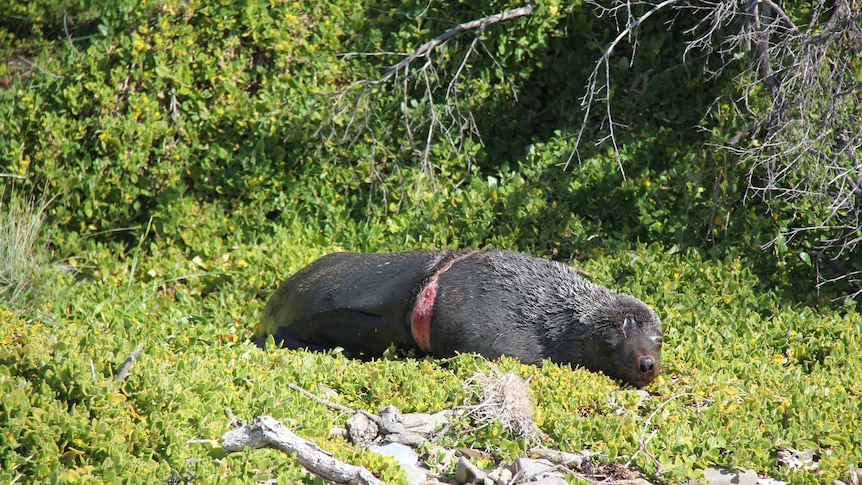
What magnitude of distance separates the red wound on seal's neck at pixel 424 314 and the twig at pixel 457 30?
2820 millimetres

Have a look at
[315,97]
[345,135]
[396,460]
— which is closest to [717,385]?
[396,460]

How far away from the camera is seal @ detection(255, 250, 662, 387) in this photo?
557 cm

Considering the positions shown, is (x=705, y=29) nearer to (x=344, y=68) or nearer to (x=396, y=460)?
(x=344, y=68)

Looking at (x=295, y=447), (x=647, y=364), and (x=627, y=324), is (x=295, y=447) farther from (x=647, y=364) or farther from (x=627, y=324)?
(x=627, y=324)

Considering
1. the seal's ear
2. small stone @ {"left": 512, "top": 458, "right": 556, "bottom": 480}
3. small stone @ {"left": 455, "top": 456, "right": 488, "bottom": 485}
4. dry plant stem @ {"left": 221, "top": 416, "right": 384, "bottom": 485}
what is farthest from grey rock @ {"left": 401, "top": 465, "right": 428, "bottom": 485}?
the seal's ear

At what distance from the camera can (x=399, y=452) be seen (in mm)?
4312

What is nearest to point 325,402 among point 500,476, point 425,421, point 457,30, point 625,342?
point 425,421

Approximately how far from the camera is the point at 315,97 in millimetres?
8461

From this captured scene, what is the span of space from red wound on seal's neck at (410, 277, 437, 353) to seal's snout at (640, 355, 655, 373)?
4.63 feet

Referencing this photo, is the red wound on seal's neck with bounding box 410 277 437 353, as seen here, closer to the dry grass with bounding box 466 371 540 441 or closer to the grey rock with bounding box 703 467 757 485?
the dry grass with bounding box 466 371 540 441

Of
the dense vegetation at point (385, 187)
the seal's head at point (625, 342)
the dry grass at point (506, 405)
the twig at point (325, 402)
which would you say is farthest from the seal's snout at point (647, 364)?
the twig at point (325, 402)

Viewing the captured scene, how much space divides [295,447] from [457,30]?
206 inches

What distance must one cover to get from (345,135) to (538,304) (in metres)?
3.17

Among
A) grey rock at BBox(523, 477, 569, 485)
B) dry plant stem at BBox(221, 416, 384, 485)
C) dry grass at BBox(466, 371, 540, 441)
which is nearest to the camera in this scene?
dry plant stem at BBox(221, 416, 384, 485)
